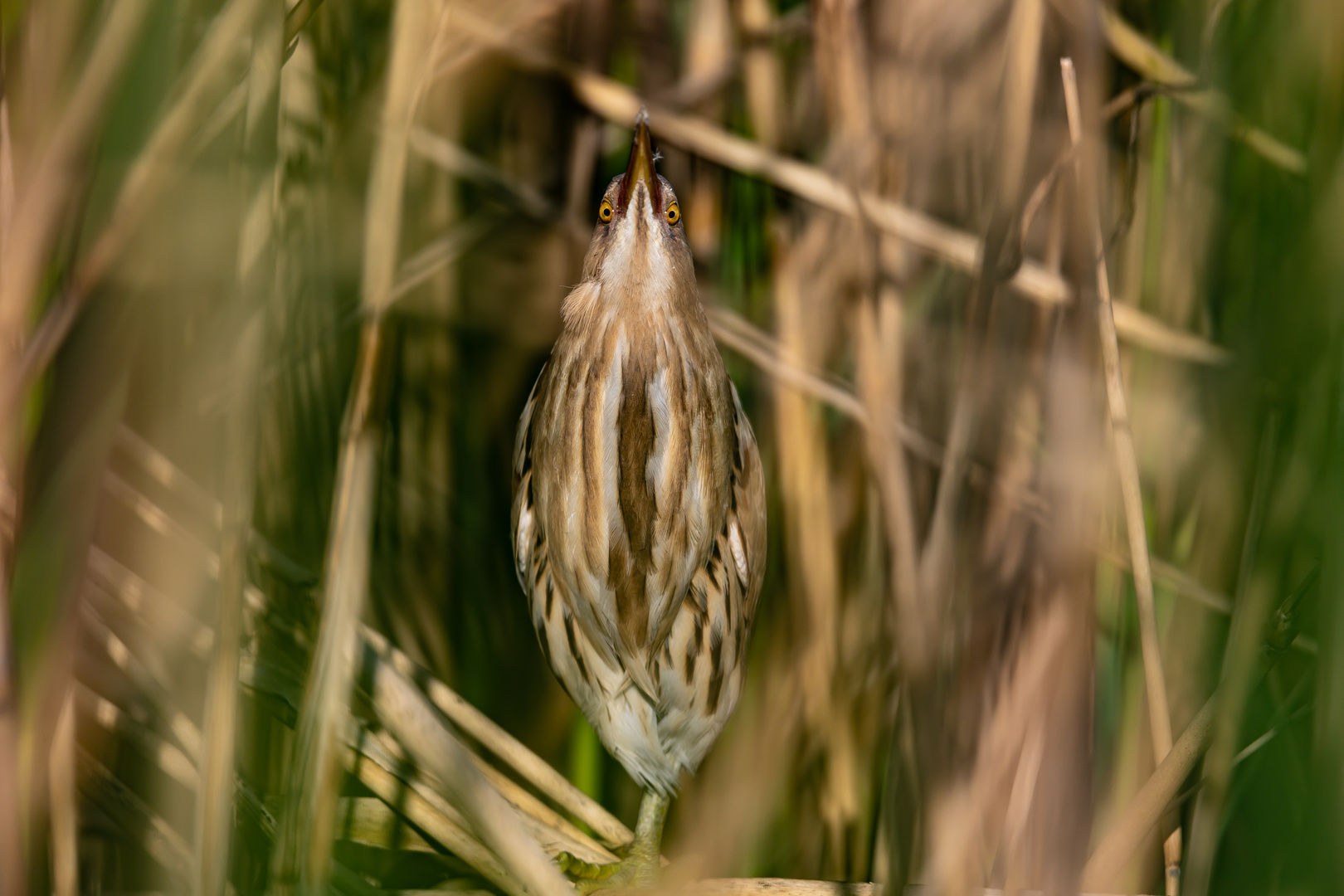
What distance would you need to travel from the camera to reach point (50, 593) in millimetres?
801

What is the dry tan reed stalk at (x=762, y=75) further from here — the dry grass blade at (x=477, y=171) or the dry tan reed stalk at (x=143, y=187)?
the dry tan reed stalk at (x=143, y=187)

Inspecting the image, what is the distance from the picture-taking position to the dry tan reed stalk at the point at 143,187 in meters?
0.82

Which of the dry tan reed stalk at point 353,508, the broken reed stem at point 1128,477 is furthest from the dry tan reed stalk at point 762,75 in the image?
the dry tan reed stalk at point 353,508

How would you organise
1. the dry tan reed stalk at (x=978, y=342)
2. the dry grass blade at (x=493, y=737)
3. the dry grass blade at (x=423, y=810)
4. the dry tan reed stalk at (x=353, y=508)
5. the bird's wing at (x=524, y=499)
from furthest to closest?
1. the bird's wing at (x=524, y=499)
2. the dry grass blade at (x=493, y=737)
3. the dry grass blade at (x=423, y=810)
4. the dry tan reed stalk at (x=978, y=342)
5. the dry tan reed stalk at (x=353, y=508)

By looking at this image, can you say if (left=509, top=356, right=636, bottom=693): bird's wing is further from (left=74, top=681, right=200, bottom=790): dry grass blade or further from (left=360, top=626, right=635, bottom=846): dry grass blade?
(left=74, top=681, right=200, bottom=790): dry grass blade

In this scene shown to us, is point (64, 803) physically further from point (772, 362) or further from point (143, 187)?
point (772, 362)

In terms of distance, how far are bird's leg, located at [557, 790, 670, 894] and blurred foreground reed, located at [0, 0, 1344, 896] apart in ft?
0.15

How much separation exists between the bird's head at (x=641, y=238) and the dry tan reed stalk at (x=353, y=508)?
27cm

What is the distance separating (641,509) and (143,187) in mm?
644

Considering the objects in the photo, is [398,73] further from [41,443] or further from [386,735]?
[386,735]

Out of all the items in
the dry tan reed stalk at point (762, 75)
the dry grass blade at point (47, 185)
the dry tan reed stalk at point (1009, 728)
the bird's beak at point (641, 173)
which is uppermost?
the dry tan reed stalk at point (762, 75)

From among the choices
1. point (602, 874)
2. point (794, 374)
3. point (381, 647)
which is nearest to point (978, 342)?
point (794, 374)

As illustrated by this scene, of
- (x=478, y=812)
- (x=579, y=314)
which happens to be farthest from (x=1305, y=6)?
(x=478, y=812)

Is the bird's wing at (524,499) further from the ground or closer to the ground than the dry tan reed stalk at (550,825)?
further from the ground
